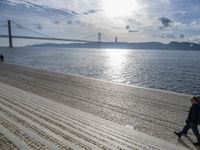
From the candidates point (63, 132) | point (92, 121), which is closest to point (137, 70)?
point (92, 121)

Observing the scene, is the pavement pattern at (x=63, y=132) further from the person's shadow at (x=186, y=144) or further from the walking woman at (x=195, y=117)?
the walking woman at (x=195, y=117)

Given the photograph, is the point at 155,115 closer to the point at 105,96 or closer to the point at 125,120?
the point at 125,120

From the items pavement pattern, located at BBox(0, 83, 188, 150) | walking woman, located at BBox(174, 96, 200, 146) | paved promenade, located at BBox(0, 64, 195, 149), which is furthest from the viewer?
walking woman, located at BBox(174, 96, 200, 146)

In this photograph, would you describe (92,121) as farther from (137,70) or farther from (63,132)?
(137,70)

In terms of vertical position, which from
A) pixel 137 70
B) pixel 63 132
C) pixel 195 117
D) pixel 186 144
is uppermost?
pixel 195 117

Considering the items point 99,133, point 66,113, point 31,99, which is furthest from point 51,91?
point 99,133

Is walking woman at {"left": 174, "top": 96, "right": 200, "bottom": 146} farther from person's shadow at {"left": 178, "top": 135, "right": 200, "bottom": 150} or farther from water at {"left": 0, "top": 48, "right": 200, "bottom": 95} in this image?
water at {"left": 0, "top": 48, "right": 200, "bottom": 95}

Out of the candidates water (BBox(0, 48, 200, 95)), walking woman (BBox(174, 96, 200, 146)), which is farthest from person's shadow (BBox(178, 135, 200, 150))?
water (BBox(0, 48, 200, 95))

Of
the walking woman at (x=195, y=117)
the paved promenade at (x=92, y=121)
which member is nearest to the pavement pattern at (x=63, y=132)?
the paved promenade at (x=92, y=121)

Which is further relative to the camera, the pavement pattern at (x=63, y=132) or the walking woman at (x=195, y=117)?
Answer: the walking woman at (x=195, y=117)
